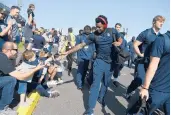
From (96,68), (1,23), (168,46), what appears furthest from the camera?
(1,23)

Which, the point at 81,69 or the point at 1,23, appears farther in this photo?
the point at 81,69

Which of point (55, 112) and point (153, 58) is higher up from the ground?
point (153, 58)

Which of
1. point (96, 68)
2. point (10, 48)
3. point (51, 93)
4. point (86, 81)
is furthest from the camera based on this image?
point (86, 81)

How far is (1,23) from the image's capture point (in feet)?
23.1

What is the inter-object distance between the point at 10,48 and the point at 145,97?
315 centimetres

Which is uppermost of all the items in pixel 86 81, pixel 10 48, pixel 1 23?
pixel 1 23

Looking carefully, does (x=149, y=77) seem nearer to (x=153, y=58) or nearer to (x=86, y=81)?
(x=153, y=58)

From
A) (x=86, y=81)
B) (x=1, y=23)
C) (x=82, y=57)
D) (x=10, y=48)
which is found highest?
(x=1, y=23)

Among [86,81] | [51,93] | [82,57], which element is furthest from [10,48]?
[86,81]

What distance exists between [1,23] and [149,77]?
14.7 feet

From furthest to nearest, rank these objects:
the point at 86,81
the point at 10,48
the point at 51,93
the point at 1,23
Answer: the point at 86,81
the point at 51,93
the point at 1,23
the point at 10,48

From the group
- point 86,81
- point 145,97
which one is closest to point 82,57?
point 86,81

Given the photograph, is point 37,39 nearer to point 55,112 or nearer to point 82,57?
point 82,57

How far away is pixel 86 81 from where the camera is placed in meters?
10.3
